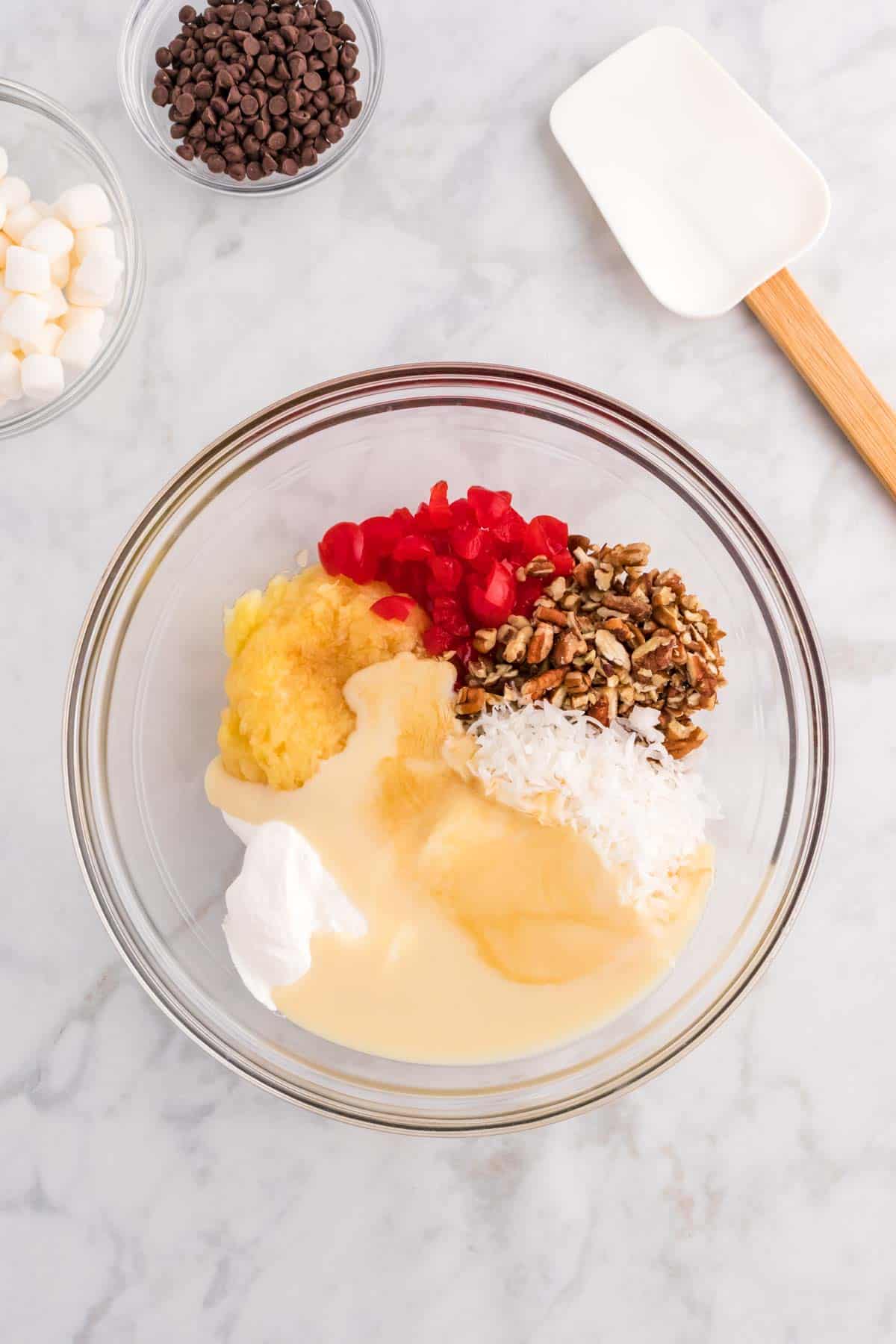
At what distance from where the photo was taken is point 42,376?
1521 mm

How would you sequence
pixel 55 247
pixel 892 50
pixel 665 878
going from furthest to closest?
pixel 892 50
pixel 55 247
pixel 665 878

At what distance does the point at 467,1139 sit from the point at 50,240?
157 centimetres

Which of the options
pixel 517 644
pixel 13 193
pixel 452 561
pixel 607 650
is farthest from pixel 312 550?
pixel 13 193

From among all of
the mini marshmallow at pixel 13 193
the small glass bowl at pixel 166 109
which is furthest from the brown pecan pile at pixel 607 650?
the mini marshmallow at pixel 13 193

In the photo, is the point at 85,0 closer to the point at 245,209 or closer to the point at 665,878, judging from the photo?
the point at 245,209

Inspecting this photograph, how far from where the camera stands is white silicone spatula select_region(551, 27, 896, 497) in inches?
63.7

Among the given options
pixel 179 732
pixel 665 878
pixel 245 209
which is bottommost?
pixel 665 878

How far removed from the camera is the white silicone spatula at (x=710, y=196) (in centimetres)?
162

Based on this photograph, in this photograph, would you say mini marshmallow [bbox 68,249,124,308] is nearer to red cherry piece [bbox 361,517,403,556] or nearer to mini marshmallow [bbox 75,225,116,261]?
mini marshmallow [bbox 75,225,116,261]

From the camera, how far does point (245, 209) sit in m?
1.63

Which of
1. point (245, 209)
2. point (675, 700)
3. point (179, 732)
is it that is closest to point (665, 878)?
point (675, 700)

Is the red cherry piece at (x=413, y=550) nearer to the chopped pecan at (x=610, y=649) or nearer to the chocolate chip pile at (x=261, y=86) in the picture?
the chopped pecan at (x=610, y=649)

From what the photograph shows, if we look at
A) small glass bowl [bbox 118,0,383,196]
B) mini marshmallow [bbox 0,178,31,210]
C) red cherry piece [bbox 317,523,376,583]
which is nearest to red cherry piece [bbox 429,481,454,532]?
red cherry piece [bbox 317,523,376,583]

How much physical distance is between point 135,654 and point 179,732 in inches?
5.8
